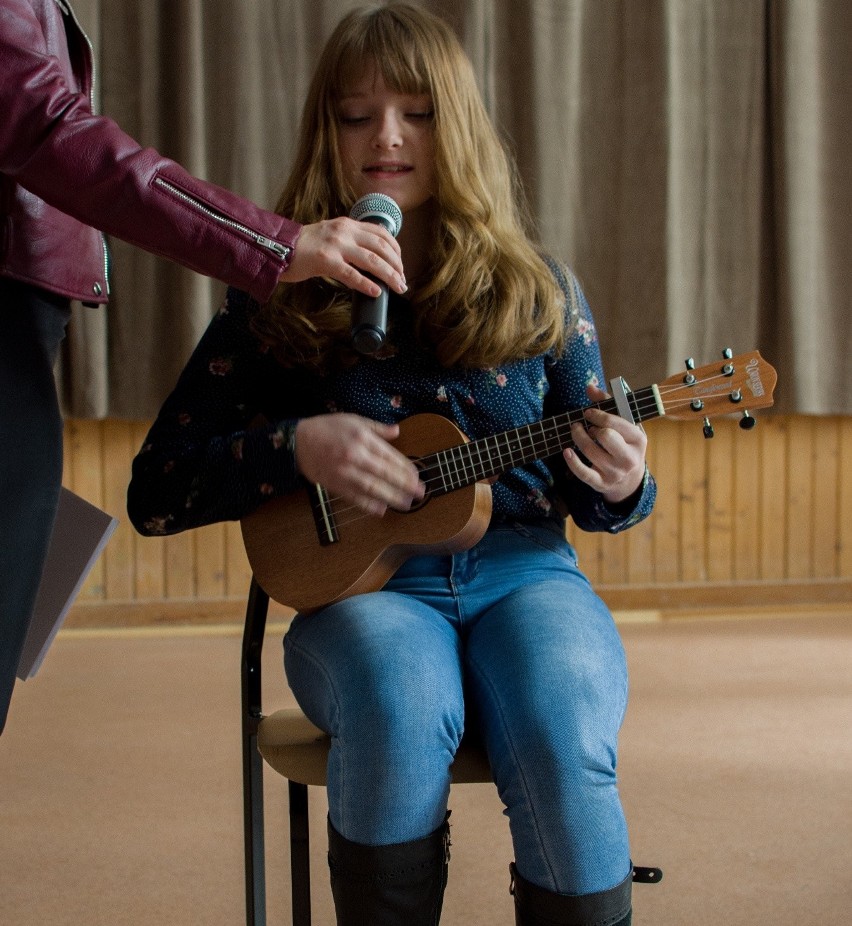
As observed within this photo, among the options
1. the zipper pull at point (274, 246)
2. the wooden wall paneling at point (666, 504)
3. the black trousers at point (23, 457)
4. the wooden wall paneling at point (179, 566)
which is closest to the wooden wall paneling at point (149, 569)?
the wooden wall paneling at point (179, 566)

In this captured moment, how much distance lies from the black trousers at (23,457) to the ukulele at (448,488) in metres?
0.32

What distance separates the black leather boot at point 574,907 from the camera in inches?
40.7

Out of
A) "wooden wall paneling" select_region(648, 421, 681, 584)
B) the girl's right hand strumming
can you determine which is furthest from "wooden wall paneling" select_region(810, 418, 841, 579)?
the girl's right hand strumming

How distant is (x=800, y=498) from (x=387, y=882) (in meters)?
3.04

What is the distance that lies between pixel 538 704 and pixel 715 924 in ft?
2.52

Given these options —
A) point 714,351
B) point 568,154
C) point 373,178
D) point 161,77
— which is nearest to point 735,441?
point 714,351

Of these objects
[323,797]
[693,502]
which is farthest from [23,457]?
[693,502]

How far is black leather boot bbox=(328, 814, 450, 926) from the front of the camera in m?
1.05

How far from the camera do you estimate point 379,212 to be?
48.4 inches

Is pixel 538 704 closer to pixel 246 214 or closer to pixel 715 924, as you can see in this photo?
pixel 246 214

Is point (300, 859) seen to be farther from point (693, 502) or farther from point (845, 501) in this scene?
point (845, 501)

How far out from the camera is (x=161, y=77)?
3.34 meters

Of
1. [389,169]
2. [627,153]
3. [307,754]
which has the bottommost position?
[307,754]

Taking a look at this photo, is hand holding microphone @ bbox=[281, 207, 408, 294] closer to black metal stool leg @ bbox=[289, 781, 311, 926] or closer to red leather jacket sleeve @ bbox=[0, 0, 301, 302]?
red leather jacket sleeve @ bbox=[0, 0, 301, 302]
